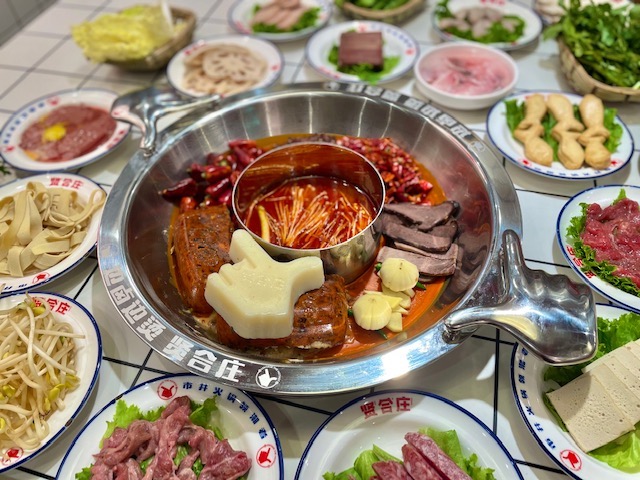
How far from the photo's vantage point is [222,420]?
2.04 meters

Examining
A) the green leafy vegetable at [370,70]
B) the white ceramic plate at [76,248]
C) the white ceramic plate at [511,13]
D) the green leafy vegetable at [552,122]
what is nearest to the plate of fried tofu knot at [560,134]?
the green leafy vegetable at [552,122]

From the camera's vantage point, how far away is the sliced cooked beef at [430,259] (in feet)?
8.36

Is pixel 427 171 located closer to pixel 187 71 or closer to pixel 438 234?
pixel 438 234

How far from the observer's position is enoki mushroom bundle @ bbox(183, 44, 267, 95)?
154 inches

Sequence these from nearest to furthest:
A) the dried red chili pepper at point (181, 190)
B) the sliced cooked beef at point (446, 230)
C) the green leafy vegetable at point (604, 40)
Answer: the sliced cooked beef at point (446, 230)
the dried red chili pepper at point (181, 190)
the green leafy vegetable at point (604, 40)

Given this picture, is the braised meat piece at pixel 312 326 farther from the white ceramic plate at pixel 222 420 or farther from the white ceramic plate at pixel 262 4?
the white ceramic plate at pixel 262 4

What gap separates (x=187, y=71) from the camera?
4082 millimetres

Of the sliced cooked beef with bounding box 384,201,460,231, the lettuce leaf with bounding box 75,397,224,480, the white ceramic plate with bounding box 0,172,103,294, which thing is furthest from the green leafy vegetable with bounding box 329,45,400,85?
the lettuce leaf with bounding box 75,397,224,480

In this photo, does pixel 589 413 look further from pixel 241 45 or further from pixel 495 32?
pixel 241 45

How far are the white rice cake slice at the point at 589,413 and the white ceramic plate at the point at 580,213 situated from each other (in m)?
0.60

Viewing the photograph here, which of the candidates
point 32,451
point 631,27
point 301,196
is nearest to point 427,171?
point 301,196

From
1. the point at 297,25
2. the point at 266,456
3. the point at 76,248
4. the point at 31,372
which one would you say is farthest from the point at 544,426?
the point at 297,25

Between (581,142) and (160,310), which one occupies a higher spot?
(160,310)

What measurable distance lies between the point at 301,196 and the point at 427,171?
0.83 meters
